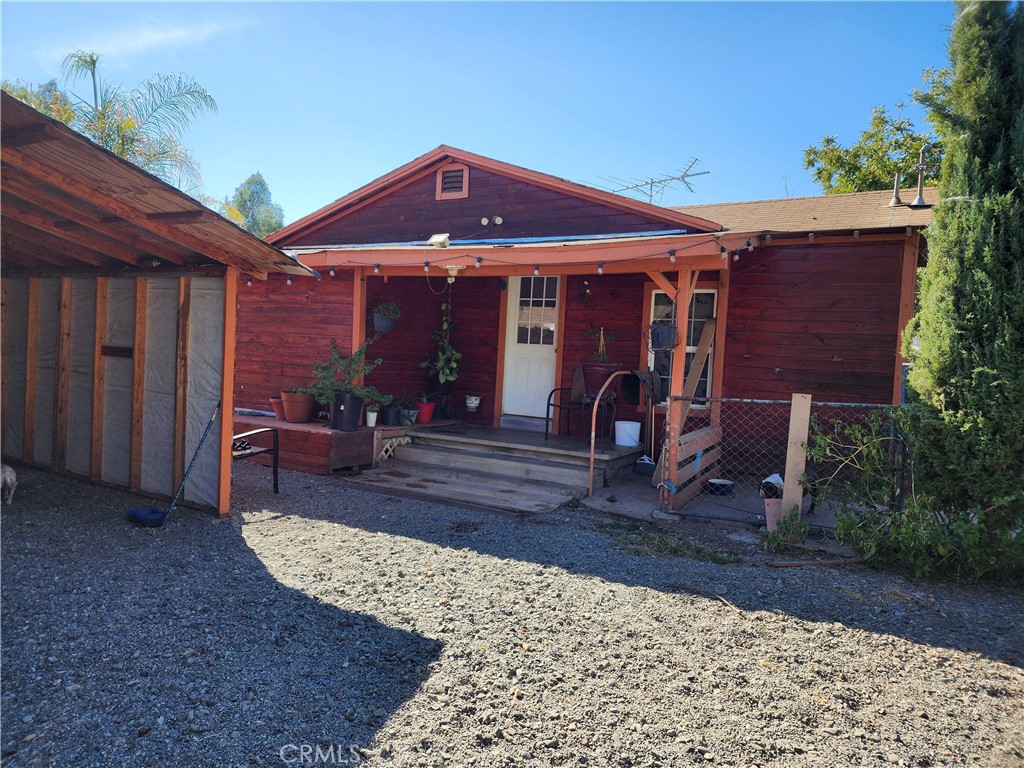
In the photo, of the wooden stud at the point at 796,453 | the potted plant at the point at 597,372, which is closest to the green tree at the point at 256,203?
the potted plant at the point at 597,372

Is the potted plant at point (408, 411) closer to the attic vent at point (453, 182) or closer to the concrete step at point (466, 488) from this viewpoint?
the concrete step at point (466, 488)

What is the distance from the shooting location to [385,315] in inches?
338

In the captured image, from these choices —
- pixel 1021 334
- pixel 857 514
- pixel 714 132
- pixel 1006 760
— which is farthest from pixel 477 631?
pixel 714 132

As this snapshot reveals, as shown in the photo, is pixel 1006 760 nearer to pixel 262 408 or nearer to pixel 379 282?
pixel 379 282

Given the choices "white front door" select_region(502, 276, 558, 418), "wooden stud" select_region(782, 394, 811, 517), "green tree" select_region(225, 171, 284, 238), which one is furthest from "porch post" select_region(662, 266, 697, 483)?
"green tree" select_region(225, 171, 284, 238)

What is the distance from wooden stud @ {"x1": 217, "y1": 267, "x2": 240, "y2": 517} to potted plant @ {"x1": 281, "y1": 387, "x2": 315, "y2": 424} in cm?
268

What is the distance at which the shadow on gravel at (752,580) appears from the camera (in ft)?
11.5

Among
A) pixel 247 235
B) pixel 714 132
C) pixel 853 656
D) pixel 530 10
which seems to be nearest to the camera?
pixel 853 656

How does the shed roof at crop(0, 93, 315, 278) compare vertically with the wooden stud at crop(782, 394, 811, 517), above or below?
above

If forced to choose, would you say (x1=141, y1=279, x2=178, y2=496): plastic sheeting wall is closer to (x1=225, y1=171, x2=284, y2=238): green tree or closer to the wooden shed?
the wooden shed

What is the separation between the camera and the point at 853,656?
10.2 feet

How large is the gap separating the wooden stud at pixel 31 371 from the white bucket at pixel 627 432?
21.7ft

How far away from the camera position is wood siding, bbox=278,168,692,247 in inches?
310

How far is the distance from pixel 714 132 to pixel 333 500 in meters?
12.5
